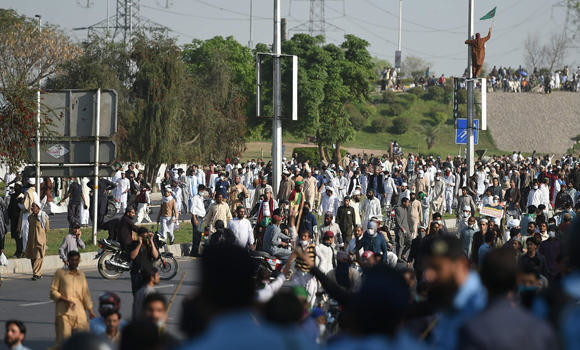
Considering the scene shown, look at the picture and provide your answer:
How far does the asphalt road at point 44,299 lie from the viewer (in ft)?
37.0

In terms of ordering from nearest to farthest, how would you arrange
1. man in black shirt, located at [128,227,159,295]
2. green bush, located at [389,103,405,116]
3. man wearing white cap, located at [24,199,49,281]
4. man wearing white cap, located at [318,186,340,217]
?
man in black shirt, located at [128,227,159,295]
man wearing white cap, located at [24,199,49,281]
man wearing white cap, located at [318,186,340,217]
green bush, located at [389,103,405,116]

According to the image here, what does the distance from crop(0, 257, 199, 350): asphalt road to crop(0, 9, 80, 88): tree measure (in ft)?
109

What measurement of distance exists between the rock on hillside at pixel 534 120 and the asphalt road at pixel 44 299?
7825 cm

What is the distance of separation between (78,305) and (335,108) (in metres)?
51.4

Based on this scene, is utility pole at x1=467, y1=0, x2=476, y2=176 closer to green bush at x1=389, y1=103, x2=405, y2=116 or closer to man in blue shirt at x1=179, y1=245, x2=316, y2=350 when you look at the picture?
man in blue shirt at x1=179, y1=245, x2=316, y2=350

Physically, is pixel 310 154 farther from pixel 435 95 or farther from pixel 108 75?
pixel 435 95

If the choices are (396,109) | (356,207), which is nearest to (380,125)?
(396,109)

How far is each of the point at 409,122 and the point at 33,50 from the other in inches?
1929

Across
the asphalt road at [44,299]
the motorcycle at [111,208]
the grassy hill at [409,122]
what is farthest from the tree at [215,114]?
the grassy hill at [409,122]

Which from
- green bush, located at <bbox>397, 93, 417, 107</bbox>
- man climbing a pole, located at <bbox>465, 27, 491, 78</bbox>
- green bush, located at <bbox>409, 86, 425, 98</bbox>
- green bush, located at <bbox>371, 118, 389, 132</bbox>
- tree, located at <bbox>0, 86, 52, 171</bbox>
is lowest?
tree, located at <bbox>0, 86, 52, 171</bbox>

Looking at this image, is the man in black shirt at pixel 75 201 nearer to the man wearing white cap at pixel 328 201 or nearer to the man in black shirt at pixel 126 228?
the man wearing white cap at pixel 328 201

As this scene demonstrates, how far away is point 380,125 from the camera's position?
9000 cm

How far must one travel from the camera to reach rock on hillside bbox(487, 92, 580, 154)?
91375mm

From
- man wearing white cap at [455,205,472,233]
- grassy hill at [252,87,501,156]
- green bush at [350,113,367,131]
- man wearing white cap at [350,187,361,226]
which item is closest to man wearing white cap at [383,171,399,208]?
man wearing white cap at [455,205,472,233]
